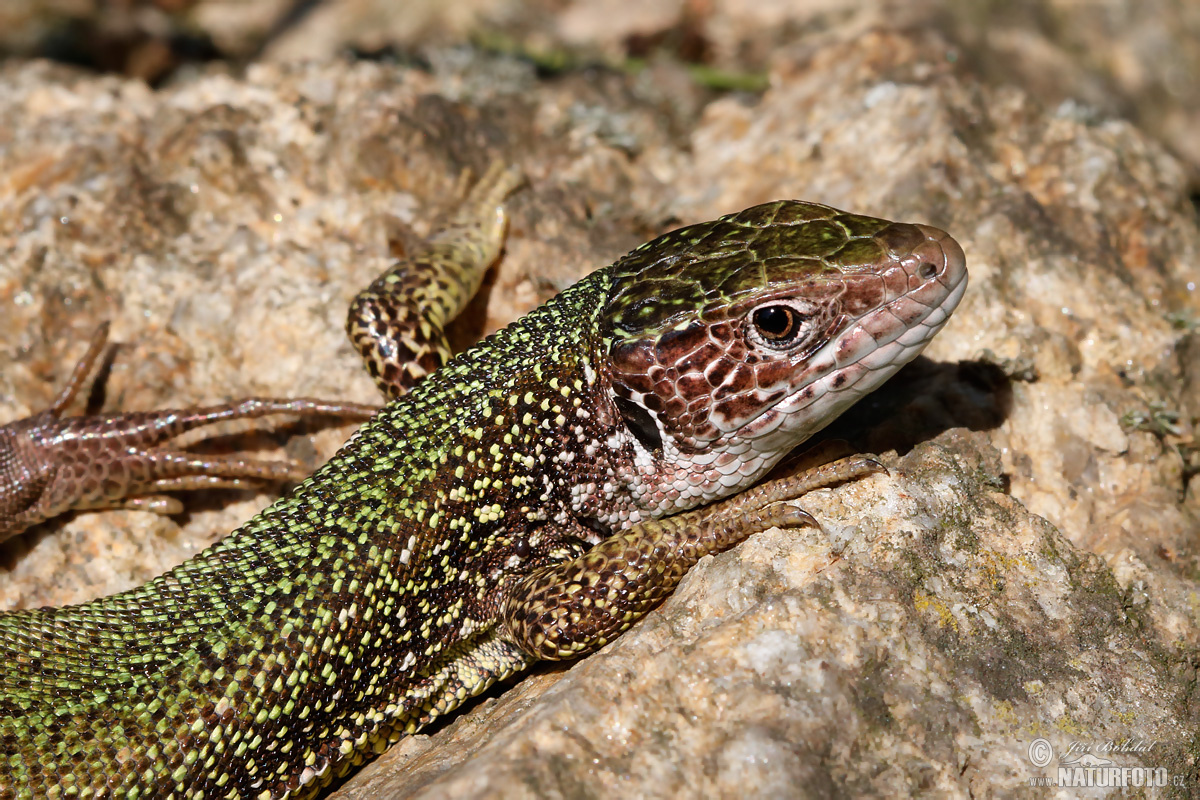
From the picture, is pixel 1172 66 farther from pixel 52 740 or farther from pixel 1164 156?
pixel 52 740

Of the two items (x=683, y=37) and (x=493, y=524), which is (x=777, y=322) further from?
(x=683, y=37)

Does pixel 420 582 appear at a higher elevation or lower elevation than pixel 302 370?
lower

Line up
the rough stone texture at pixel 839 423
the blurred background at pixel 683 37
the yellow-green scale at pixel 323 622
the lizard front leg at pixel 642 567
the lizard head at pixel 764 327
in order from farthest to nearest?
the blurred background at pixel 683 37
the lizard front leg at pixel 642 567
the lizard head at pixel 764 327
the yellow-green scale at pixel 323 622
the rough stone texture at pixel 839 423

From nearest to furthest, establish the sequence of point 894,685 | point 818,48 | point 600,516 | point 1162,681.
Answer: point 894,685 < point 1162,681 < point 600,516 < point 818,48

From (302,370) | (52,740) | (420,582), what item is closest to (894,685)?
(420,582)

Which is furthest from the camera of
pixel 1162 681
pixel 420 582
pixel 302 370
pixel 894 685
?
pixel 302 370

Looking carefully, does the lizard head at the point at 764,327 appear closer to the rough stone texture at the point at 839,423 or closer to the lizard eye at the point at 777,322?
the lizard eye at the point at 777,322

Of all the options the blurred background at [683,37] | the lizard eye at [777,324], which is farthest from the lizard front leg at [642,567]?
the blurred background at [683,37]

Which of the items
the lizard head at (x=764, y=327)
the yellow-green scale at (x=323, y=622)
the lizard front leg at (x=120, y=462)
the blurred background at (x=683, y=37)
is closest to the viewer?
the yellow-green scale at (x=323, y=622)
